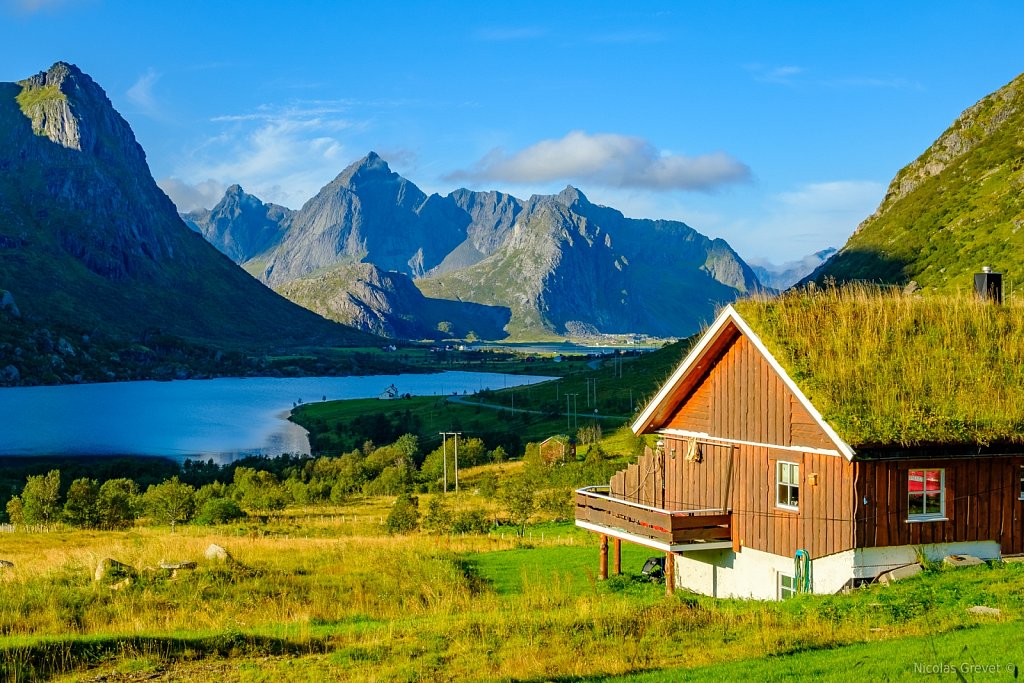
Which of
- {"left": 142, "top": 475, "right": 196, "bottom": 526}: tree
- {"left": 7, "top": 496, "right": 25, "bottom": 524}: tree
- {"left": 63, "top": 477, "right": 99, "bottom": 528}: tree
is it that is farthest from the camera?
{"left": 7, "top": 496, "right": 25, "bottom": 524}: tree

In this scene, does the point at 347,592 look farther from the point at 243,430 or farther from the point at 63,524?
the point at 243,430

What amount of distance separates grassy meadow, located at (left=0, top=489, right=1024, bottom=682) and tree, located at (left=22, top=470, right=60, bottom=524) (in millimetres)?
45905

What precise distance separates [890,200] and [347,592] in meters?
A: 185

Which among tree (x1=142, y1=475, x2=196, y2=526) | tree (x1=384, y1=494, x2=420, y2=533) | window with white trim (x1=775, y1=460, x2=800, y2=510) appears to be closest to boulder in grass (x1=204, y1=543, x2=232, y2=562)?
tree (x1=384, y1=494, x2=420, y2=533)

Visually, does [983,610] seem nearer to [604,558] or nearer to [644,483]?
[604,558]

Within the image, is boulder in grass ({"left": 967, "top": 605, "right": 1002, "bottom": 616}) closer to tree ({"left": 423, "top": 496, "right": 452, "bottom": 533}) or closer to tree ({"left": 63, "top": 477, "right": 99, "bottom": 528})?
tree ({"left": 423, "top": 496, "right": 452, "bottom": 533})

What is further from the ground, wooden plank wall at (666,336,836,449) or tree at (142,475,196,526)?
wooden plank wall at (666,336,836,449)

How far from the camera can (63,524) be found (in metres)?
67.9

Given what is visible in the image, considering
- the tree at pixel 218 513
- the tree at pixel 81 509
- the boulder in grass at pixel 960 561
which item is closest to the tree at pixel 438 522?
the tree at pixel 218 513

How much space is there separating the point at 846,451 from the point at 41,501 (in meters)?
69.4

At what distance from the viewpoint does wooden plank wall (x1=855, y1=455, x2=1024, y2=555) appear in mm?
21547

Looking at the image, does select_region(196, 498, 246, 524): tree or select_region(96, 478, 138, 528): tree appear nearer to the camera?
select_region(196, 498, 246, 524): tree

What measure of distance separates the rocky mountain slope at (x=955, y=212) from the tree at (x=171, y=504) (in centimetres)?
7789

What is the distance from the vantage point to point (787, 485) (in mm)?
23312
